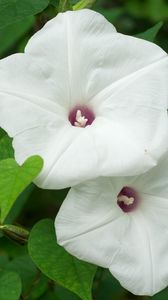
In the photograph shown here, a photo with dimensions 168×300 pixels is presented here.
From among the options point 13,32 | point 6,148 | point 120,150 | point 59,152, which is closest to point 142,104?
point 120,150

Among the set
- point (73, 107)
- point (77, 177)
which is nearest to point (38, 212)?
point (73, 107)

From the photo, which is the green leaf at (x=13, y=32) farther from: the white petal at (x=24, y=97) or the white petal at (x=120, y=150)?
the white petal at (x=120, y=150)

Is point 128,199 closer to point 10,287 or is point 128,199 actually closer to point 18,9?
point 10,287

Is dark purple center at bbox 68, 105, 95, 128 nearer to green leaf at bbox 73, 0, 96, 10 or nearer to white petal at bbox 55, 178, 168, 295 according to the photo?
white petal at bbox 55, 178, 168, 295

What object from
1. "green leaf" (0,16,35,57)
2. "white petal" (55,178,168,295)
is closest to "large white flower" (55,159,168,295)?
"white petal" (55,178,168,295)

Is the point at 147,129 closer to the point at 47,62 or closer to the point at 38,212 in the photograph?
the point at 47,62

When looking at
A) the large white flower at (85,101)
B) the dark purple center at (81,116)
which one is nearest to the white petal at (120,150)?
the large white flower at (85,101)
